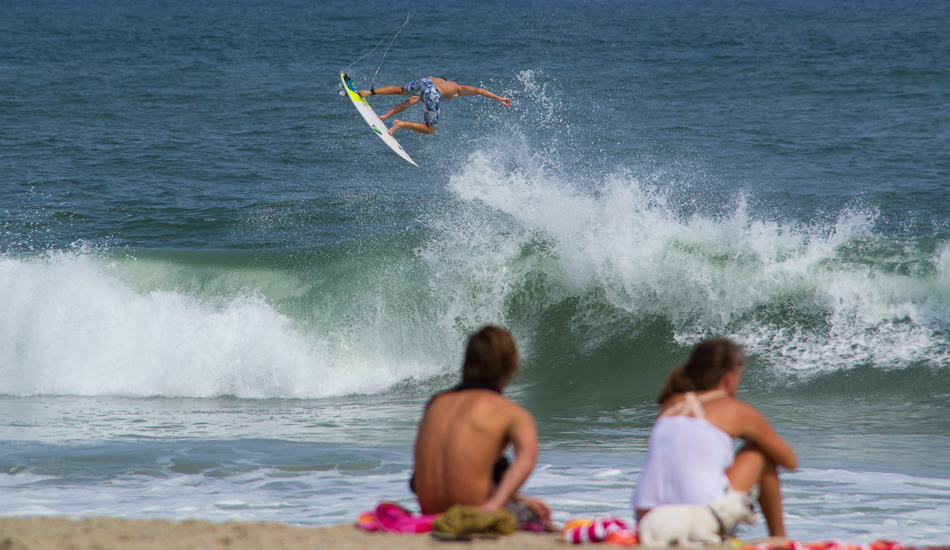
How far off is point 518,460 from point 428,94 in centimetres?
817

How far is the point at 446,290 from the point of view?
10.7 metres

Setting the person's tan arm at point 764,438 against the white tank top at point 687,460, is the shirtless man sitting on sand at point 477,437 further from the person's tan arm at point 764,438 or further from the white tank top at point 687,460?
the person's tan arm at point 764,438

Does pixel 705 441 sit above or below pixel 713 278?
below

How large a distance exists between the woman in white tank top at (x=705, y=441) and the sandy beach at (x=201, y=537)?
0.52m

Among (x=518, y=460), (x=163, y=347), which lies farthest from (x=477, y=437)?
(x=163, y=347)

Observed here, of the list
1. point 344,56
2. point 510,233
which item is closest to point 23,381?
point 510,233

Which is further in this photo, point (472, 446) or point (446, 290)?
point (446, 290)

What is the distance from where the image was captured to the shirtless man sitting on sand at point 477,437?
11.5 feet

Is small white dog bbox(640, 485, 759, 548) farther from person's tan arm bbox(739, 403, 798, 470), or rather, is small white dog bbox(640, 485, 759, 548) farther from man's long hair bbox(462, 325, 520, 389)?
man's long hair bbox(462, 325, 520, 389)

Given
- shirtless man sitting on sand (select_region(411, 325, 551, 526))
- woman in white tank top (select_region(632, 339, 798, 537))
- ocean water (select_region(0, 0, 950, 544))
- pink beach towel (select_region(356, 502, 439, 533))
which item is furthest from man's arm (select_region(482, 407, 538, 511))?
ocean water (select_region(0, 0, 950, 544))

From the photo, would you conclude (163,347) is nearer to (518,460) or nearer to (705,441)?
(518,460)

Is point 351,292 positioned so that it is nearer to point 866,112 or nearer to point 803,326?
point 803,326

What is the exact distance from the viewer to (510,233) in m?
11.3

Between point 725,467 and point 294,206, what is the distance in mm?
12942
